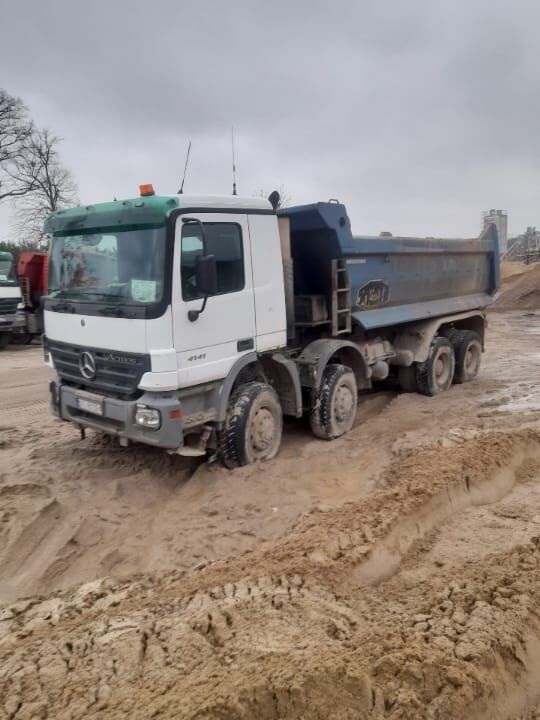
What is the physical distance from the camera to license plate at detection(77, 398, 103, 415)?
5.11 meters

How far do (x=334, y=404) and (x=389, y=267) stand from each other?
202cm

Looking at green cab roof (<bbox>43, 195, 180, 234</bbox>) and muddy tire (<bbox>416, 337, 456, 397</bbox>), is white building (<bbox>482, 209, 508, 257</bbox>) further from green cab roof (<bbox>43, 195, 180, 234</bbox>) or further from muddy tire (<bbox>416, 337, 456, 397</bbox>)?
green cab roof (<bbox>43, 195, 180, 234</bbox>)

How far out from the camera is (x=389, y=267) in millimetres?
7355

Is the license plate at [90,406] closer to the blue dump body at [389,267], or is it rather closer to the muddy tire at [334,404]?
the muddy tire at [334,404]

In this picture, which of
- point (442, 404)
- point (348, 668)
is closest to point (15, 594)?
point (348, 668)

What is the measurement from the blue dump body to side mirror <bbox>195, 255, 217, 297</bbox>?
5.81 feet

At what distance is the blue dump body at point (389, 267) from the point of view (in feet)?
20.7

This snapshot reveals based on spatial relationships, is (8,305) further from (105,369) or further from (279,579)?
(279,579)

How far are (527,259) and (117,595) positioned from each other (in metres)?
36.9

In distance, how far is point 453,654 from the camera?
114 inches

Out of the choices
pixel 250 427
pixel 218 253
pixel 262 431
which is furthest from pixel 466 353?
pixel 218 253

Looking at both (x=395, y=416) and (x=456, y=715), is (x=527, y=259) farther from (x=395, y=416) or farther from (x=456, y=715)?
(x=456, y=715)

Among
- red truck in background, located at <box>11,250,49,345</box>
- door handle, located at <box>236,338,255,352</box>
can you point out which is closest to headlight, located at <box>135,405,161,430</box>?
door handle, located at <box>236,338,255,352</box>

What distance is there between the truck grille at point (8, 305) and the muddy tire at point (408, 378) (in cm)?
1028
